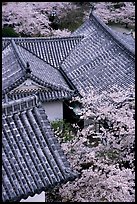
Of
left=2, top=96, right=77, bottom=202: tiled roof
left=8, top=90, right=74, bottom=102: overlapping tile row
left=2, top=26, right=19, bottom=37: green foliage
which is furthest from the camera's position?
left=2, top=26, right=19, bottom=37: green foliage

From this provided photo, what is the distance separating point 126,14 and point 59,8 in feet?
16.9

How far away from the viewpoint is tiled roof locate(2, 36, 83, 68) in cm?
1995

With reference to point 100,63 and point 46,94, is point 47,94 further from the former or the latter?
point 100,63

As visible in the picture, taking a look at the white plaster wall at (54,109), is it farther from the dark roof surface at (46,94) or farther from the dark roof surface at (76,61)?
the dark roof surface at (76,61)

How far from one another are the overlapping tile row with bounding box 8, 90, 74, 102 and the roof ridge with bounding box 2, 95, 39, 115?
7.24 metres

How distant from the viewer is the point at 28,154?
8289 millimetres

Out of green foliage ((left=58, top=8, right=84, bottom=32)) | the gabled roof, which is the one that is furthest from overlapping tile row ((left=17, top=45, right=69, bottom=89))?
green foliage ((left=58, top=8, right=84, bottom=32))

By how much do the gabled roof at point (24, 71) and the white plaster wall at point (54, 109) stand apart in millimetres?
660

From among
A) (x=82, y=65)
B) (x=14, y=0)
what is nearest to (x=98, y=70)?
(x=82, y=65)

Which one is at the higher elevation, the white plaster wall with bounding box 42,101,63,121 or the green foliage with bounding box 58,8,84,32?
the green foliage with bounding box 58,8,84,32

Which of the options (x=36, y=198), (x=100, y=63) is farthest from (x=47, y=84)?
(x=36, y=198)

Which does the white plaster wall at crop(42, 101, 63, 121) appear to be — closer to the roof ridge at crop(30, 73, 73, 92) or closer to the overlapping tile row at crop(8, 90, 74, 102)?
the overlapping tile row at crop(8, 90, 74, 102)

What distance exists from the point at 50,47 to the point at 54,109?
437 centimetres

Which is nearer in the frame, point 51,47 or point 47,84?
point 47,84
